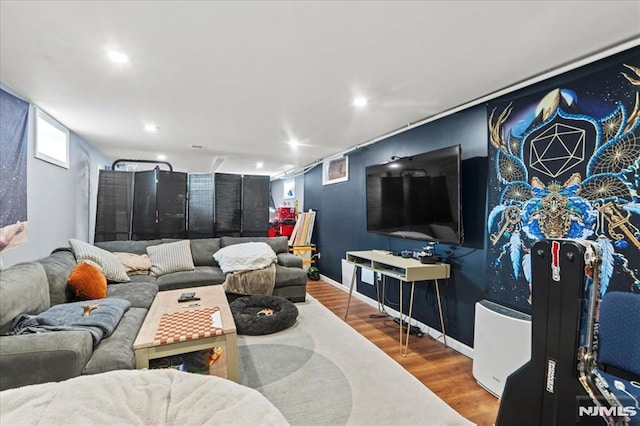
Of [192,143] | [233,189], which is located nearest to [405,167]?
[233,189]

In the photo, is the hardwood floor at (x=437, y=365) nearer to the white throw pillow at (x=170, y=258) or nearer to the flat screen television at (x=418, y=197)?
the flat screen television at (x=418, y=197)

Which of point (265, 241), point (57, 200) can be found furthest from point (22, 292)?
point (265, 241)

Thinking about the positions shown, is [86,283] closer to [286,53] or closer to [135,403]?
[135,403]

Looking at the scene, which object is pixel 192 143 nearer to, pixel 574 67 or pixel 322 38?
pixel 322 38

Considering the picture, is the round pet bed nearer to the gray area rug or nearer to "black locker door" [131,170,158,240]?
the gray area rug

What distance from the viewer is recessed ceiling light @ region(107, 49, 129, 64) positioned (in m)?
1.90

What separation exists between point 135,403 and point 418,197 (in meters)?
2.74

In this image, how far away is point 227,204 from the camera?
462 cm

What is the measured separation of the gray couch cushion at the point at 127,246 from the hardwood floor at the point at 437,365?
8.40 ft

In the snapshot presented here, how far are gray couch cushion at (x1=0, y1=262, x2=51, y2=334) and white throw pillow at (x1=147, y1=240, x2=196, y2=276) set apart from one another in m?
1.51

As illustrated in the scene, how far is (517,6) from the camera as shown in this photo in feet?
4.72

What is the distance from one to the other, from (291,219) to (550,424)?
5.64m

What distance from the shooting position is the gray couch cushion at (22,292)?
63.8 inches

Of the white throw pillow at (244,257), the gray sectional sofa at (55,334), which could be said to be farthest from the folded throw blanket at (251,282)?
the gray sectional sofa at (55,334)
